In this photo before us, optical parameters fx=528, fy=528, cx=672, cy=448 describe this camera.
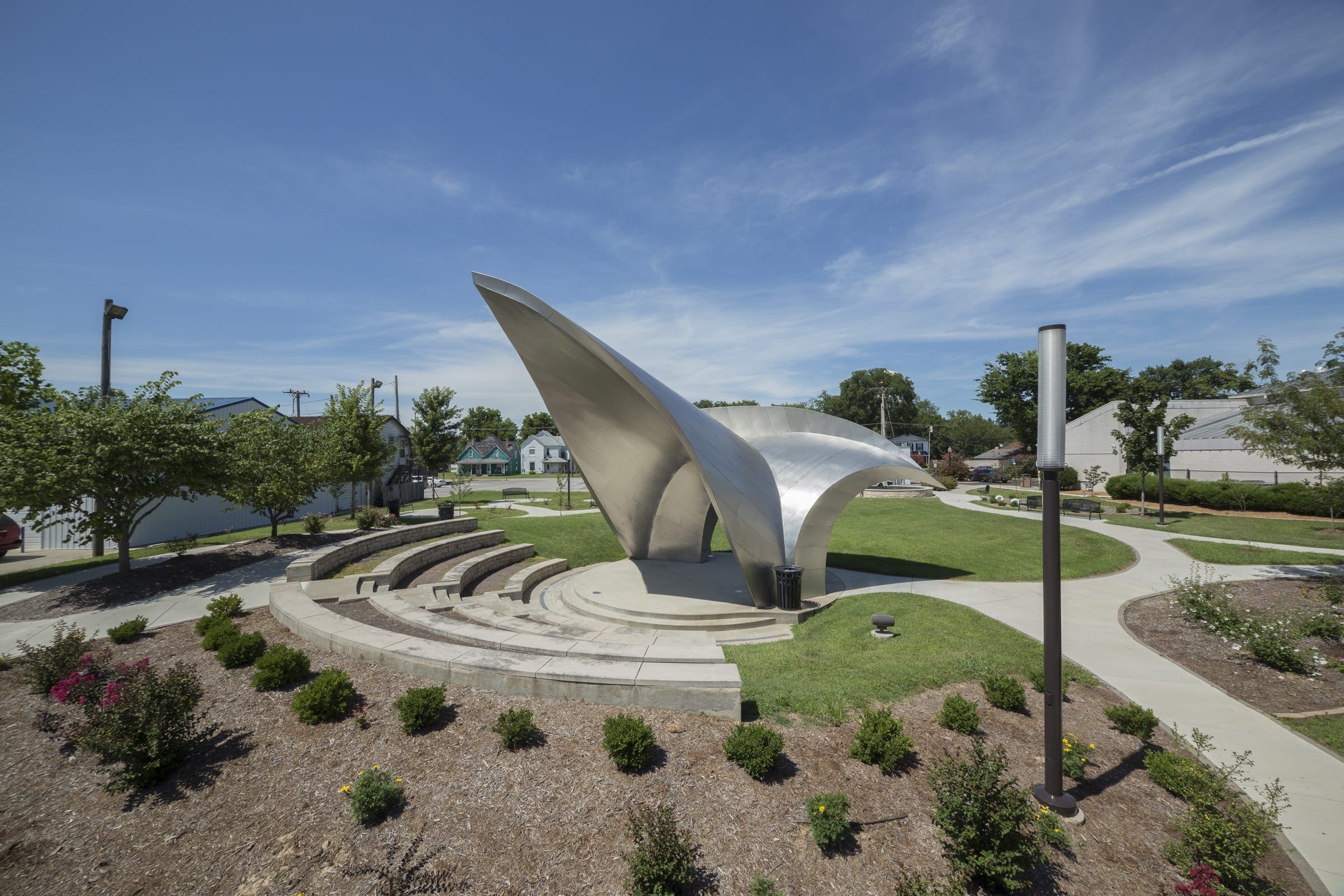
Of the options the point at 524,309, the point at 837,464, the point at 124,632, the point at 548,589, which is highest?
the point at 524,309

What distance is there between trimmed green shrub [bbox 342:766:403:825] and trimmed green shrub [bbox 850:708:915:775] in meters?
4.76

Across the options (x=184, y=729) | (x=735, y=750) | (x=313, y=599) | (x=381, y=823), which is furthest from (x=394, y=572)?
(x=735, y=750)

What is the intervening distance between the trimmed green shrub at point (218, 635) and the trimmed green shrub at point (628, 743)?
21.5ft

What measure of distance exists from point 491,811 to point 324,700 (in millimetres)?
2619

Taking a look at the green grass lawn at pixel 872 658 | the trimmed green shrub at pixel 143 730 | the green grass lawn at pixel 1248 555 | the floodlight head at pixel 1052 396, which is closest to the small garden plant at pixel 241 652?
the trimmed green shrub at pixel 143 730

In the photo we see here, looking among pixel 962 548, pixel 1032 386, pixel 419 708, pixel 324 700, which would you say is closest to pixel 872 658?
pixel 419 708

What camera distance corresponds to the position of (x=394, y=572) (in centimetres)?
1432

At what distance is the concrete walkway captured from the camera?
576 cm

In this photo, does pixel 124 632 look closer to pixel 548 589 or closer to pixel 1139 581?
pixel 548 589

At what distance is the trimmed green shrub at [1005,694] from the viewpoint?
7.33 metres

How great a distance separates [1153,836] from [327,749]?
8737 millimetres

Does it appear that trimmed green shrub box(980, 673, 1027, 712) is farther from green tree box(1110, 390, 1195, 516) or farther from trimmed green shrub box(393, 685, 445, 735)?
green tree box(1110, 390, 1195, 516)

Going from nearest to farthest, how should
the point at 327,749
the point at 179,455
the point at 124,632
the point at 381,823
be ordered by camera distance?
the point at 381,823 < the point at 327,749 < the point at 124,632 < the point at 179,455

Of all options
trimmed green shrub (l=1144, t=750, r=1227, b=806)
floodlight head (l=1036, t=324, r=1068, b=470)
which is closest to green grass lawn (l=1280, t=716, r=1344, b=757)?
trimmed green shrub (l=1144, t=750, r=1227, b=806)
